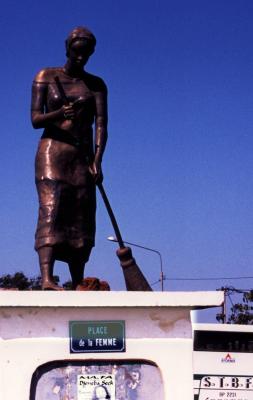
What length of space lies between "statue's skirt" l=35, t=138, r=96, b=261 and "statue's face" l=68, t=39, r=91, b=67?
0.70 metres

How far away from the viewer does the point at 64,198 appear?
23.3ft

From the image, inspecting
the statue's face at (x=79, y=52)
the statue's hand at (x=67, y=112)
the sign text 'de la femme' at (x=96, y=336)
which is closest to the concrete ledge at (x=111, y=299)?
the sign text 'de la femme' at (x=96, y=336)

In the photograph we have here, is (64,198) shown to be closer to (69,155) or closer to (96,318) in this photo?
(69,155)

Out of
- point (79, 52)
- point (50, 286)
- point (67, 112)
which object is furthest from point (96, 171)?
point (50, 286)

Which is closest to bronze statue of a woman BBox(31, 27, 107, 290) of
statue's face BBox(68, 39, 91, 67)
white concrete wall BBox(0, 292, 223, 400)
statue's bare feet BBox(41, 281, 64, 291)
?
statue's face BBox(68, 39, 91, 67)

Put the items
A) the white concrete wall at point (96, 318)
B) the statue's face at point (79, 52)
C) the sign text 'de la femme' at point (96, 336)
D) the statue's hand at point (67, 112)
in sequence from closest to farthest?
the white concrete wall at point (96, 318)
the sign text 'de la femme' at point (96, 336)
the statue's hand at point (67, 112)
the statue's face at point (79, 52)

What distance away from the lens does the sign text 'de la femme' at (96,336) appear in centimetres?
607

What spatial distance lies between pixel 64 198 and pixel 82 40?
1.31 m

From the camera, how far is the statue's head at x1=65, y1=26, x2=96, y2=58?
7324 millimetres

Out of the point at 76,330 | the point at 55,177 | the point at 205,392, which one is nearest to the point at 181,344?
the point at 76,330

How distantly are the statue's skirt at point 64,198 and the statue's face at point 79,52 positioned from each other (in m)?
0.70

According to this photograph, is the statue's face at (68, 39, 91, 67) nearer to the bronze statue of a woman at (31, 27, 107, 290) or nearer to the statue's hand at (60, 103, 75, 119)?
the bronze statue of a woman at (31, 27, 107, 290)

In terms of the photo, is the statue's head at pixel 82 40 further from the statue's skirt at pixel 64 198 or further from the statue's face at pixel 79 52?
the statue's skirt at pixel 64 198

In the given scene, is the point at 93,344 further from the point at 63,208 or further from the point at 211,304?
the point at 63,208
